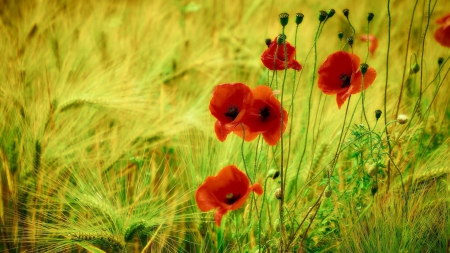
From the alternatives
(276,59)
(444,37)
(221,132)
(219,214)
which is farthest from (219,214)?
(444,37)

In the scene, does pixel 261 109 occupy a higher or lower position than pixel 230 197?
higher

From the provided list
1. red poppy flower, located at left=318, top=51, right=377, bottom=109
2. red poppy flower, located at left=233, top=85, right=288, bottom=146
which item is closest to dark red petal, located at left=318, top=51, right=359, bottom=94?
red poppy flower, located at left=318, top=51, right=377, bottom=109

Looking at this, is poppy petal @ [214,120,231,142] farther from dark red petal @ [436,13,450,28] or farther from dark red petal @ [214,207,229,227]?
dark red petal @ [436,13,450,28]

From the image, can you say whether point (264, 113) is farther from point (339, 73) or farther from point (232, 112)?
point (339, 73)

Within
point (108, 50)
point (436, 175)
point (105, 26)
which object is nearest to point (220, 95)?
point (436, 175)

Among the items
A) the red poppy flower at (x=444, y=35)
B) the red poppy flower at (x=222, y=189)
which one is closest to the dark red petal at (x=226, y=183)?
the red poppy flower at (x=222, y=189)

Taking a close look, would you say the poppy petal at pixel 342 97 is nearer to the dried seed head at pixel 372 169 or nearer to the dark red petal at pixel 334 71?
the dark red petal at pixel 334 71
